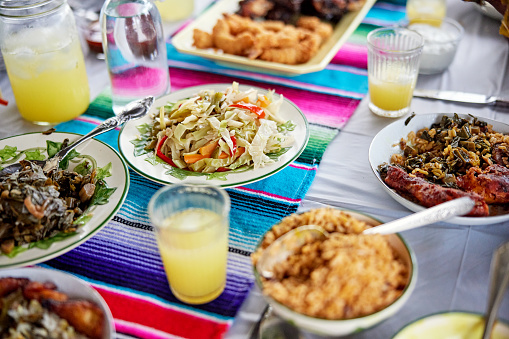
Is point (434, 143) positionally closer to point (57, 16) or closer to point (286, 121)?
point (286, 121)

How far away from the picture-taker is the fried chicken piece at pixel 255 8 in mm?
3037

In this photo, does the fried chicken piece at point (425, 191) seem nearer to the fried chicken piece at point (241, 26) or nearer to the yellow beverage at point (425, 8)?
the fried chicken piece at point (241, 26)

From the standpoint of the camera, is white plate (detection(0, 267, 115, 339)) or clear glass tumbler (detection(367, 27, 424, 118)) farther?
clear glass tumbler (detection(367, 27, 424, 118))

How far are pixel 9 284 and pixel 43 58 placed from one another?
1171 mm

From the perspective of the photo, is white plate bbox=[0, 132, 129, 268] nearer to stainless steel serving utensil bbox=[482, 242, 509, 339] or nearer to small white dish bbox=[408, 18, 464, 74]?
stainless steel serving utensil bbox=[482, 242, 509, 339]

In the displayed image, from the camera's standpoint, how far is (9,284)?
1232mm

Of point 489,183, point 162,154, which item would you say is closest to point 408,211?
point 489,183

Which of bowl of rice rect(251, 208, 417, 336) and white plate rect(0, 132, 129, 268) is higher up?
bowl of rice rect(251, 208, 417, 336)

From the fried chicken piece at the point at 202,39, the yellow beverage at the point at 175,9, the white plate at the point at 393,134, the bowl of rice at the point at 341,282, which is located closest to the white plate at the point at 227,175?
the white plate at the point at 393,134

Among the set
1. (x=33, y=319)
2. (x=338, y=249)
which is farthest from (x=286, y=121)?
(x=33, y=319)

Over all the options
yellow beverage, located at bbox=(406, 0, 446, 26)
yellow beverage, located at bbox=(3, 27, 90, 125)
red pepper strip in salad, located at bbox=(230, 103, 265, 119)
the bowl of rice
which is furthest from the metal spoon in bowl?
yellow beverage, located at bbox=(406, 0, 446, 26)

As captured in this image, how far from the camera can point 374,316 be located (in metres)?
1.09

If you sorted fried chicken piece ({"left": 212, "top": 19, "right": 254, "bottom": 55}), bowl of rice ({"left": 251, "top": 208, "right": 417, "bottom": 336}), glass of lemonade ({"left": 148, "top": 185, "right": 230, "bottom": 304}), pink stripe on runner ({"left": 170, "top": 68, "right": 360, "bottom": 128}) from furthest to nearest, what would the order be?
fried chicken piece ({"left": 212, "top": 19, "right": 254, "bottom": 55}), pink stripe on runner ({"left": 170, "top": 68, "right": 360, "bottom": 128}), glass of lemonade ({"left": 148, "top": 185, "right": 230, "bottom": 304}), bowl of rice ({"left": 251, "top": 208, "right": 417, "bottom": 336})

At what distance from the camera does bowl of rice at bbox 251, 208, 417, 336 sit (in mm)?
1108
